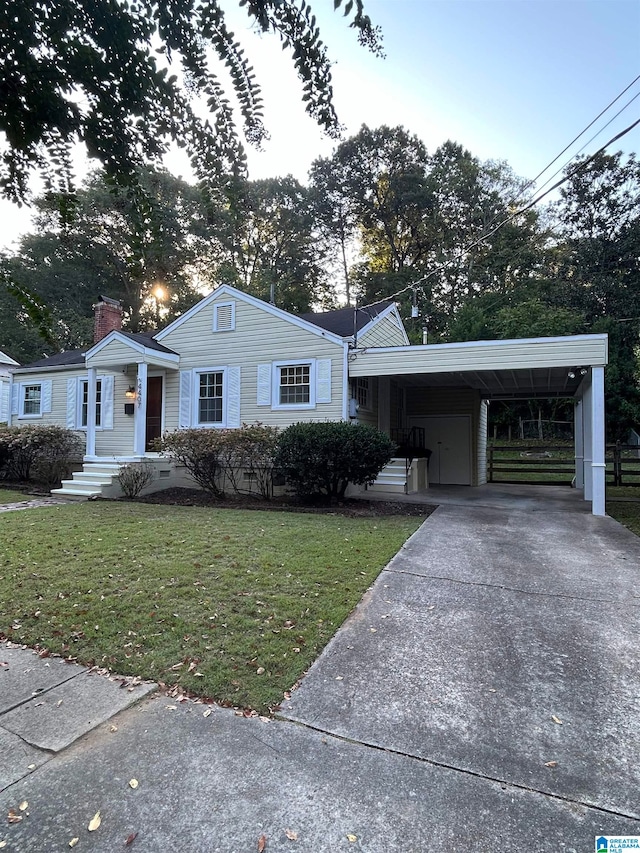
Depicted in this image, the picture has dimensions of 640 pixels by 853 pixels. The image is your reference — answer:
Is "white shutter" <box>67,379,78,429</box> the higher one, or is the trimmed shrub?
"white shutter" <box>67,379,78,429</box>

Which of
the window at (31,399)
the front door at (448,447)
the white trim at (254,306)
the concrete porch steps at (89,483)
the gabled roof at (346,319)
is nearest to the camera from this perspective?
the concrete porch steps at (89,483)

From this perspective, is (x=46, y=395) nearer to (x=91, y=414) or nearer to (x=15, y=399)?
(x=15, y=399)

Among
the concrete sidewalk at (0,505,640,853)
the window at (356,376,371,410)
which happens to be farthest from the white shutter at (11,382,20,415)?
the concrete sidewalk at (0,505,640,853)

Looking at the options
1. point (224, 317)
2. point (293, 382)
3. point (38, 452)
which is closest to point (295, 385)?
point (293, 382)

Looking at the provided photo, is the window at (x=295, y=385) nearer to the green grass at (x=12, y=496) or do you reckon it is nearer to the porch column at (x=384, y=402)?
the porch column at (x=384, y=402)

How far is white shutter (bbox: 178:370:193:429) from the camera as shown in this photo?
43.2 ft

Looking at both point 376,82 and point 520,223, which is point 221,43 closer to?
point 376,82

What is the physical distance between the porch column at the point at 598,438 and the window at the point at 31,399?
Result: 52.7 ft

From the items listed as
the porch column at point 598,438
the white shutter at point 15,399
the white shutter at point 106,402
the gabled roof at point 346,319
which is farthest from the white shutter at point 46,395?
the porch column at point 598,438

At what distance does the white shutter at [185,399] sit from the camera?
13168 millimetres

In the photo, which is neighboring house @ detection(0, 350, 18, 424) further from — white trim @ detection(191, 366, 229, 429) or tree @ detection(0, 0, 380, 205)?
tree @ detection(0, 0, 380, 205)

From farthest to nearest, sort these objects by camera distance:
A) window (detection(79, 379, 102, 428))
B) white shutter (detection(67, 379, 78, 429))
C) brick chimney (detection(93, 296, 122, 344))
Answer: brick chimney (detection(93, 296, 122, 344)), white shutter (detection(67, 379, 78, 429)), window (detection(79, 379, 102, 428))

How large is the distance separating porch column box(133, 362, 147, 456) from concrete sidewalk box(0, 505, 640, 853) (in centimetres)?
993

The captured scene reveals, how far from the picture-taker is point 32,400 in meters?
16.0
